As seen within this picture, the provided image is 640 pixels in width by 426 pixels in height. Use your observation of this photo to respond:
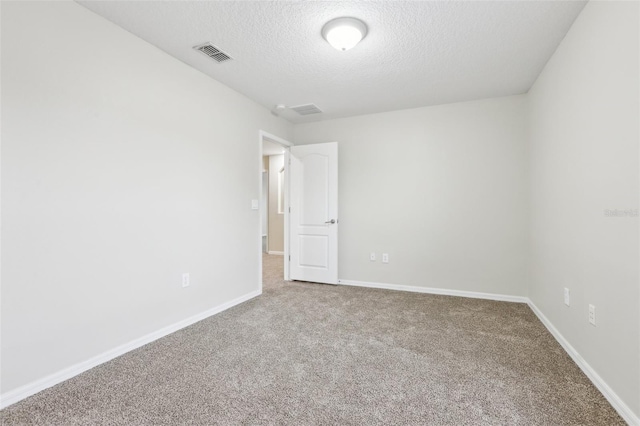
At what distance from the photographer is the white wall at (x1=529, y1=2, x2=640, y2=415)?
4.93ft

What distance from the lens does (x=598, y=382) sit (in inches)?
69.1

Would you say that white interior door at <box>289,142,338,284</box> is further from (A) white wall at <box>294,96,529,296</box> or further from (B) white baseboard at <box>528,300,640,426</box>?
(B) white baseboard at <box>528,300,640,426</box>

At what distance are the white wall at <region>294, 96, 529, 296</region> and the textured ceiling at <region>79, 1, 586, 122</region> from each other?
49 centimetres

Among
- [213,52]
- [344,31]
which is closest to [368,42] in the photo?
[344,31]

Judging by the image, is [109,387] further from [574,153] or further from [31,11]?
[574,153]

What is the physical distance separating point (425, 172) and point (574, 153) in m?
1.82

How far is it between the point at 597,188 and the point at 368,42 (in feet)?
5.98

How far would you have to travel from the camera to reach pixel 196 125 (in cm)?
288

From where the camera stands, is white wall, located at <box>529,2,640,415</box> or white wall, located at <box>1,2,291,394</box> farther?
white wall, located at <box>1,2,291,394</box>

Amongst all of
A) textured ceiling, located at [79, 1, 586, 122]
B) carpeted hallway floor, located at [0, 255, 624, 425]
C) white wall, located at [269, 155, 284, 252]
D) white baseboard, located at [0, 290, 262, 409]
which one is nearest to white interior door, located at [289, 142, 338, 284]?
textured ceiling, located at [79, 1, 586, 122]

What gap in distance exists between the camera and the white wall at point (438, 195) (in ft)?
11.6

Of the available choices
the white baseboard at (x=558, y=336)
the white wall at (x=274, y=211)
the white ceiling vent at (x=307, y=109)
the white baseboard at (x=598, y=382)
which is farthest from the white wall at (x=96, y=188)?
A: the white wall at (x=274, y=211)

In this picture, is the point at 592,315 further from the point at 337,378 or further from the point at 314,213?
the point at 314,213

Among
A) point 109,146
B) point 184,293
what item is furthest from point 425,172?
point 109,146
